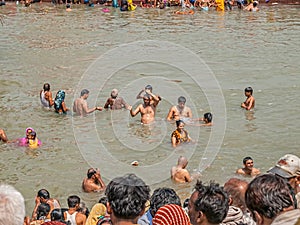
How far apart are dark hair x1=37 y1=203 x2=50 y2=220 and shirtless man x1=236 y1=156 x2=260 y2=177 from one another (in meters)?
3.16

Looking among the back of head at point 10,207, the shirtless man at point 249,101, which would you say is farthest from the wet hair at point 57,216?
the shirtless man at point 249,101

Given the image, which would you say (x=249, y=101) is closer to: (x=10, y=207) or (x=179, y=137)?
(x=179, y=137)

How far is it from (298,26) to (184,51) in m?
6.23

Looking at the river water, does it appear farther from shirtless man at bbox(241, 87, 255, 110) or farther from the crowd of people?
the crowd of people

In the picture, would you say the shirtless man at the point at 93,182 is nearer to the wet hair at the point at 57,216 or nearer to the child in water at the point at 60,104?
the wet hair at the point at 57,216

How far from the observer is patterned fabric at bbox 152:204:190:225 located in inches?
154

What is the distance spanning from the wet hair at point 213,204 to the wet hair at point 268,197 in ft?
1.41

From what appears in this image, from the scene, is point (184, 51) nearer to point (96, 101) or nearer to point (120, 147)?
point (96, 101)

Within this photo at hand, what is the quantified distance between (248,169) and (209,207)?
5.25m

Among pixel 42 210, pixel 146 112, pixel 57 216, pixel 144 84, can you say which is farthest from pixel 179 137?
pixel 144 84

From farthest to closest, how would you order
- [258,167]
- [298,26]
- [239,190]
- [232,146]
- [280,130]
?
1. [298,26]
2. [280,130]
3. [232,146]
4. [258,167]
5. [239,190]

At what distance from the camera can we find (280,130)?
11539 millimetres

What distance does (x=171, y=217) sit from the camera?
3951mm

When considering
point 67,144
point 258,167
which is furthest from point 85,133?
point 258,167
